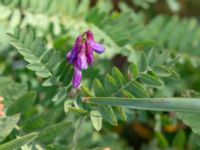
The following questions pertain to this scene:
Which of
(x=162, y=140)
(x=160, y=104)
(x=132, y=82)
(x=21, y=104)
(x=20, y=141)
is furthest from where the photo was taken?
(x=162, y=140)

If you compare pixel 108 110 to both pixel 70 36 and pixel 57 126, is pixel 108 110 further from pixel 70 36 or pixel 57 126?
pixel 70 36

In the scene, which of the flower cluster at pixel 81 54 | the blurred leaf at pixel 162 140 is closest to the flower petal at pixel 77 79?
the flower cluster at pixel 81 54

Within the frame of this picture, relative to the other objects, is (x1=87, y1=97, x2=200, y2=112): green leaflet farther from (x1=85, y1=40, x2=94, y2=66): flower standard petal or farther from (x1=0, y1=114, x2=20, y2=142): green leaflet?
(x1=0, y1=114, x2=20, y2=142): green leaflet

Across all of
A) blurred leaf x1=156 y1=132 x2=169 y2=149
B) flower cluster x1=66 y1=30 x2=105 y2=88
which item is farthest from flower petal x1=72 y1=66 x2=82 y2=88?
blurred leaf x1=156 y1=132 x2=169 y2=149

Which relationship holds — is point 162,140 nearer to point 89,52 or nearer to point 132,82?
point 132,82

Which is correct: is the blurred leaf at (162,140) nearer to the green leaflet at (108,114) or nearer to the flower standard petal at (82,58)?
the green leaflet at (108,114)

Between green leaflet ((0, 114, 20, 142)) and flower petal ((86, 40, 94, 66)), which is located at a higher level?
flower petal ((86, 40, 94, 66))

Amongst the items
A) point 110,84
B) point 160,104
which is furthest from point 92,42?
point 160,104

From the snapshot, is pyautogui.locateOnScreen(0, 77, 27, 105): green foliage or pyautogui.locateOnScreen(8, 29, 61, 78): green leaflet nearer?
pyautogui.locateOnScreen(8, 29, 61, 78): green leaflet

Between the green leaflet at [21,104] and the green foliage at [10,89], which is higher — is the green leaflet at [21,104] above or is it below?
below
